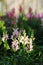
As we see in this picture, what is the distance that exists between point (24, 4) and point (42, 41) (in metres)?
6.20

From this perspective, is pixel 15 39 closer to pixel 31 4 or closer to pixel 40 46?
pixel 40 46

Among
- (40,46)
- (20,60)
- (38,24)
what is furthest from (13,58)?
(38,24)

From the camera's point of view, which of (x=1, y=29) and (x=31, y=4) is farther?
(x=31, y=4)

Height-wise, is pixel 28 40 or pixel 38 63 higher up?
pixel 28 40

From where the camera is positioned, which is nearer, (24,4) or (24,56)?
(24,56)

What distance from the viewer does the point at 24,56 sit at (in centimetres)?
367

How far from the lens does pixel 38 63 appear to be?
361 centimetres

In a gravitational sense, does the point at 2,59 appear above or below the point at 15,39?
below

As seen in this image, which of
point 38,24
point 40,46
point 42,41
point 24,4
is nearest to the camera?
point 40,46

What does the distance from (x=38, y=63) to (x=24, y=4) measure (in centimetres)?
706

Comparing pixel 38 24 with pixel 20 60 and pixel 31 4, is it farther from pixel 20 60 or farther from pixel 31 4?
pixel 31 4

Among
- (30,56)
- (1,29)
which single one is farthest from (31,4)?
(30,56)

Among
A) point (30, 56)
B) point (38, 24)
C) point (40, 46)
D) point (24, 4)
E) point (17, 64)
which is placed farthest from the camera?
point (24, 4)

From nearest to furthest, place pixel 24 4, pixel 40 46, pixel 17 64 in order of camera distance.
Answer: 1. pixel 17 64
2. pixel 40 46
3. pixel 24 4
